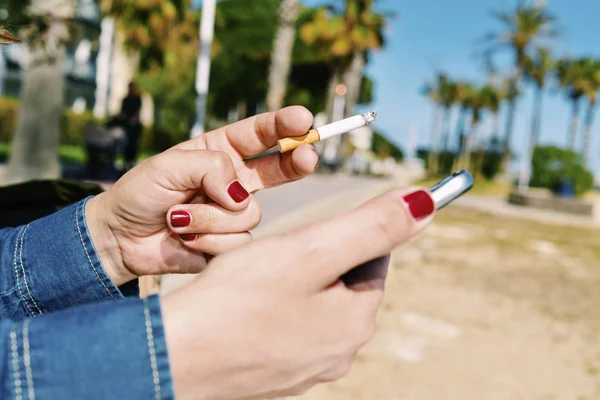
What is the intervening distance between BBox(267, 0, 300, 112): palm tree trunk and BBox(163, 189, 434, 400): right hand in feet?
52.1

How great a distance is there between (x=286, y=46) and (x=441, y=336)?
538 inches

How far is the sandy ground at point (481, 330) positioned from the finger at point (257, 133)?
7.23 ft

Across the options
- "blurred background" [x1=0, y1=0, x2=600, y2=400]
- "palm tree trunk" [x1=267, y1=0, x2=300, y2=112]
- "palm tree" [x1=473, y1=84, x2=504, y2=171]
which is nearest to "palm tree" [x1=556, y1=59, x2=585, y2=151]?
"palm tree" [x1=473, y1=84, x2=504, y2=171]

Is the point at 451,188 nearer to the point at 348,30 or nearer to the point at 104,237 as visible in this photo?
the point at 104,237

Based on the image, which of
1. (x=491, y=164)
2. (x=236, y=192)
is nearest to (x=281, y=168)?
(x=236, y=192)

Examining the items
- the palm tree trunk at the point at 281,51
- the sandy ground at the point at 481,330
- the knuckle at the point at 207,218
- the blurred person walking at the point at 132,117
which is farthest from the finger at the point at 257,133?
the palm tree trunk at the point at 281,51

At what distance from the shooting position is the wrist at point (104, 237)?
4.35 ft

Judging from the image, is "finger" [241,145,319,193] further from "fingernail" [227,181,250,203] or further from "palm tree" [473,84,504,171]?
"palm tree" [473,84,504,171]

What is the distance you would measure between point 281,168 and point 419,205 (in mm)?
641

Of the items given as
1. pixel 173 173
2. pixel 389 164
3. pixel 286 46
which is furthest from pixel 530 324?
pixel 389 164

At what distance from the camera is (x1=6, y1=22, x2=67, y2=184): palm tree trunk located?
7.86m

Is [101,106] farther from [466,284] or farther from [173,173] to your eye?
[173,173]

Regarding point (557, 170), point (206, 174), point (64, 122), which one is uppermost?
point (206, 174)

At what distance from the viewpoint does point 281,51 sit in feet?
54.7
